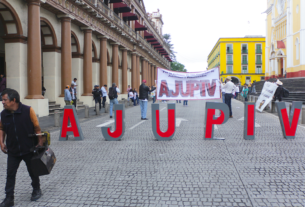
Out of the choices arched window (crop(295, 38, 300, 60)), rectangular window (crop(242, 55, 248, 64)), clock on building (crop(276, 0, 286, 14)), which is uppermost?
clock on building (crop(276, 0, 286, 14))

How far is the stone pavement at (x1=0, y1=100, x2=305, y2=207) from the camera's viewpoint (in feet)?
14.6

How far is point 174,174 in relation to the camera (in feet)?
18.6

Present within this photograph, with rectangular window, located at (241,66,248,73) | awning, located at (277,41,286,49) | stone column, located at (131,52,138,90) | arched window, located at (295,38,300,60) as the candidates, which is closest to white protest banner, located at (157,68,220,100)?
stone column, located at (131,52,138,90)

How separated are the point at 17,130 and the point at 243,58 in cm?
9423

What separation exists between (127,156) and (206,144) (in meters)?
2.42

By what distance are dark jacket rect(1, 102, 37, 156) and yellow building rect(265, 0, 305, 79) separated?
4142 cm

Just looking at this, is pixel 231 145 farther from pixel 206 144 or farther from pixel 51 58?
pixel 51 58

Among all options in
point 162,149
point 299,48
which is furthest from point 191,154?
point 299,48

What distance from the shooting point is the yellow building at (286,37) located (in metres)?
41.2

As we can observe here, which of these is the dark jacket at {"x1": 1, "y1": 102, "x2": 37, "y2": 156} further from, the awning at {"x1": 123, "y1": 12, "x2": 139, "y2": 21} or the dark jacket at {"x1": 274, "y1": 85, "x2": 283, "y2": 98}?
the awning at {"x1": 123, "y1": 12, "x2": 139, "y2": 21}

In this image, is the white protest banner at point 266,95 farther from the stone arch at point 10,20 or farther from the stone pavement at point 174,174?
the stone arch at point 10,20

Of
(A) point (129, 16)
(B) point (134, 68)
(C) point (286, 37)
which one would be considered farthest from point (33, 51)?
(C) point (286, 37)

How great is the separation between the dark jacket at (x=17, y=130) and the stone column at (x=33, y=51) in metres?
13.1

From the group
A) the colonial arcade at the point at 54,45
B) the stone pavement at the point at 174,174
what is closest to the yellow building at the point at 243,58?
the colonial arcade at the point at 54,45
